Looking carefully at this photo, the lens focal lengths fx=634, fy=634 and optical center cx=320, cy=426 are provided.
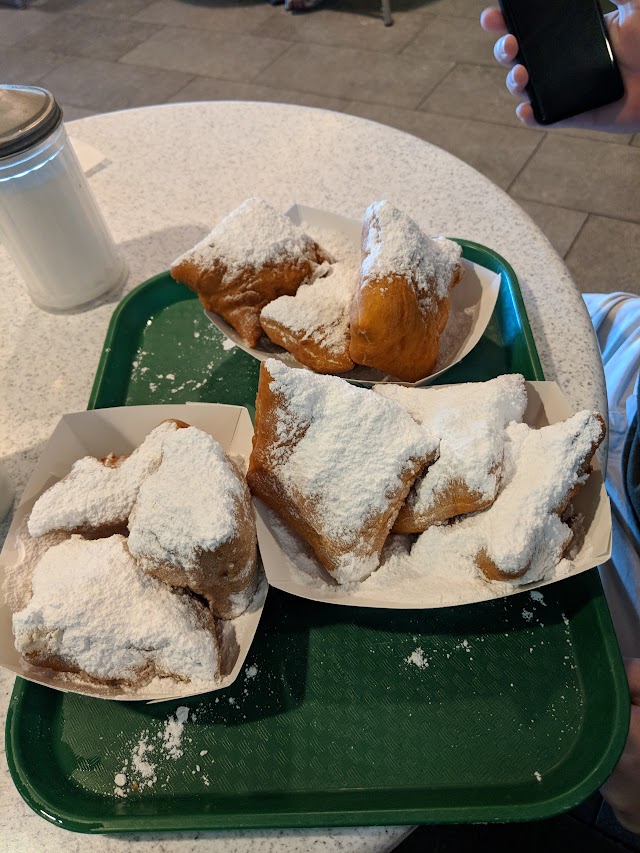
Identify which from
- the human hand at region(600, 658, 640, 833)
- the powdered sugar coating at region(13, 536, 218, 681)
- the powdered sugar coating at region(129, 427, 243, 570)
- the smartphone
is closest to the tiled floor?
the smartphone

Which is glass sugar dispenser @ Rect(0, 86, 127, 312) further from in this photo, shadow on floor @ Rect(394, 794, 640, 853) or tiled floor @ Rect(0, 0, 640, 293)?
tiled floor @ Rect(0, 0, 640, 293)

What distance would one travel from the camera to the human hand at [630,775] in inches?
28.7

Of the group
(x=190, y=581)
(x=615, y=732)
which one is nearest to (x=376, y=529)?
(x=190, y=581)

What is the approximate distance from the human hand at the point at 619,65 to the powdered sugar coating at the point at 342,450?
657 mm

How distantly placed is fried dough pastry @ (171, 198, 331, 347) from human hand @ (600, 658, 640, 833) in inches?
26.6

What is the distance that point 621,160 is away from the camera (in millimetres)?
2561

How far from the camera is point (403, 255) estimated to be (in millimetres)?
859

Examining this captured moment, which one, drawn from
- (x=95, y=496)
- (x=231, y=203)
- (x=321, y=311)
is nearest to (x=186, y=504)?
(x=95, y=496)

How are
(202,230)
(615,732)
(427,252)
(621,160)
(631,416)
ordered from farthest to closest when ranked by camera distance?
(621,160), (202,230), (631,416), (427,252), (615,732)

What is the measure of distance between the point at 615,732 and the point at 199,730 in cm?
45

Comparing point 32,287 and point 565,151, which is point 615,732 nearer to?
point 32,287

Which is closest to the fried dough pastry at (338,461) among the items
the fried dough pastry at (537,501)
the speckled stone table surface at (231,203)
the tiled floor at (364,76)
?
the fried dough pastry at (537,501)

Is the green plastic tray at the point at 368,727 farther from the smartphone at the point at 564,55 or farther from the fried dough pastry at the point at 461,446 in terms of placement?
the smartphone at the point at 564,55

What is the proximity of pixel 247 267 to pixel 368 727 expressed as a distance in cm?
65
